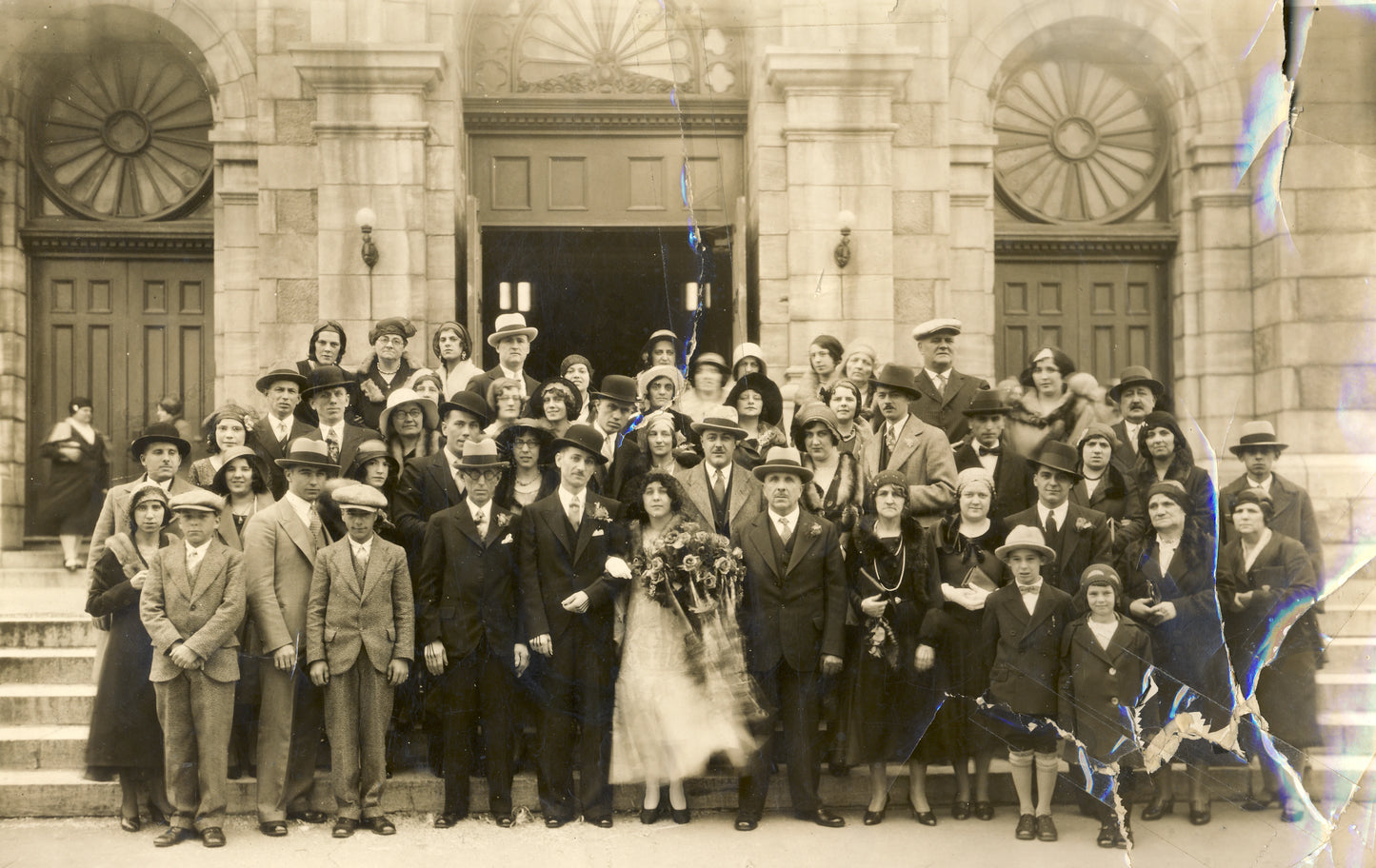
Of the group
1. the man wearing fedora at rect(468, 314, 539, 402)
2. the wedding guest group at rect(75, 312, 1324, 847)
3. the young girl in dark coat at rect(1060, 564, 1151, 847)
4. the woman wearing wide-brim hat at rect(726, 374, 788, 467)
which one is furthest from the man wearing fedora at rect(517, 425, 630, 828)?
the young girl in dark coat at rect(1060, 564, 1151, 847)

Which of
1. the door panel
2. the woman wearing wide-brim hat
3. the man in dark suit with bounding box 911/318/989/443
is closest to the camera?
the woman wearing wide-brim hat

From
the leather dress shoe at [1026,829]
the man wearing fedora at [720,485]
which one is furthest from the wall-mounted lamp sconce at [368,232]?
the leather dress shoe at [1026,829]

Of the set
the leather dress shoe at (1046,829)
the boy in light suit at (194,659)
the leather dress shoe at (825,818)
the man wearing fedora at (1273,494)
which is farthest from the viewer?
the man wearing fedora at (1273,494)

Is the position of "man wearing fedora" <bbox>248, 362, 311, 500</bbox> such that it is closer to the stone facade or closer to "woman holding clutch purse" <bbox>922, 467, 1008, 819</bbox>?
the stone facade

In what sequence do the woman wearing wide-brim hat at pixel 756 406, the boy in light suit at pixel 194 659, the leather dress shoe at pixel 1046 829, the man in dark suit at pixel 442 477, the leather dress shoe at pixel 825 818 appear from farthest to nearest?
the woman wearing wide-brim hat at pixel 756 406 → the man in dark suit at pixel 442 477 → the leather dress shoe at pixel 825 818 → the boy in light suit at pixel 194 659 → the leather dress shoe at pixel 1046 829

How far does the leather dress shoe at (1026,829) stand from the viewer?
596 centimetres

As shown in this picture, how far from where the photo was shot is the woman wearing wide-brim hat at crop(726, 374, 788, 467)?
750 cm

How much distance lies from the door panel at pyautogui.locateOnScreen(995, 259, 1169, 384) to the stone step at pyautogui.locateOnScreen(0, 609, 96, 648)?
8244 mm

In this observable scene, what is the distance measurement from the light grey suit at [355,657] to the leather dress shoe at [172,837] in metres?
0.78

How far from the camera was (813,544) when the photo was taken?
635 cm

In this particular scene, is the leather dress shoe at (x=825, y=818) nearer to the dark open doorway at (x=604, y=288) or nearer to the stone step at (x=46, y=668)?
the stone step at (x=46, y=668)

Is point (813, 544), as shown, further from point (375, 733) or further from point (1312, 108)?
point (1312, 108)

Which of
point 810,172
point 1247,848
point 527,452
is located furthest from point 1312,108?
point 527,452

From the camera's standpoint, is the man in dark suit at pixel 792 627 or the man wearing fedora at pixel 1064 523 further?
the man wearing fedora at pixel 1064 523
